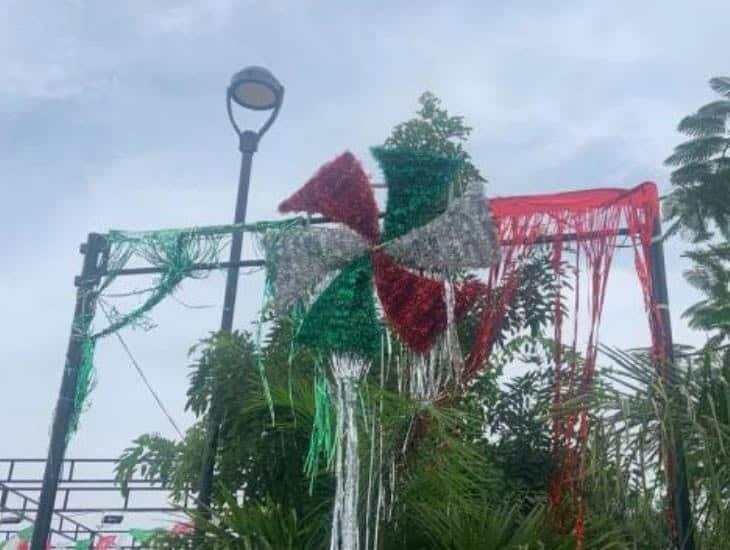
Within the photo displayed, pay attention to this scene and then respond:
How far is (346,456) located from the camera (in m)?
4.55

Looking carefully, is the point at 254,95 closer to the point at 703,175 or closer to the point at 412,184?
the point at 412,184

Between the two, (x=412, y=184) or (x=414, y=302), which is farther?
(x=412, y=184)

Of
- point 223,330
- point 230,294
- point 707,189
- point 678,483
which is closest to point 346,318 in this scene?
point 230,294

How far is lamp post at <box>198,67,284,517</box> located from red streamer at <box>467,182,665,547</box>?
1641 mm

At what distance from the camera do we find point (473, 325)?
632cm

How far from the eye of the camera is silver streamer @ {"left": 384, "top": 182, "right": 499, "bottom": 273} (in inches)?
187

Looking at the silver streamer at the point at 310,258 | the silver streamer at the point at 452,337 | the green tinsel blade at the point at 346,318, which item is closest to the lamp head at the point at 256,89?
the silver streamer at the point at 310,258

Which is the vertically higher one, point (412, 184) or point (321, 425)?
point (412, 184)

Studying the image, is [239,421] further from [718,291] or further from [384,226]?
[718,291]

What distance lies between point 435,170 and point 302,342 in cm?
118

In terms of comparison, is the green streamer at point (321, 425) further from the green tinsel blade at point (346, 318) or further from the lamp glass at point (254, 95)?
the lamp glass at point (254, 95)

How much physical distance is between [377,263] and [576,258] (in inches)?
41.6

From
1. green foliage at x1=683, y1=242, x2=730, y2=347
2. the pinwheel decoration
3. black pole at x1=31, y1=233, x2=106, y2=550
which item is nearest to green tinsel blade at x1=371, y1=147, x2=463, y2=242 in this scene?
the pinwheel decoration

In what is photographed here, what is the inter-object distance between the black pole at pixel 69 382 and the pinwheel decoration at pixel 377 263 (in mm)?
1503
